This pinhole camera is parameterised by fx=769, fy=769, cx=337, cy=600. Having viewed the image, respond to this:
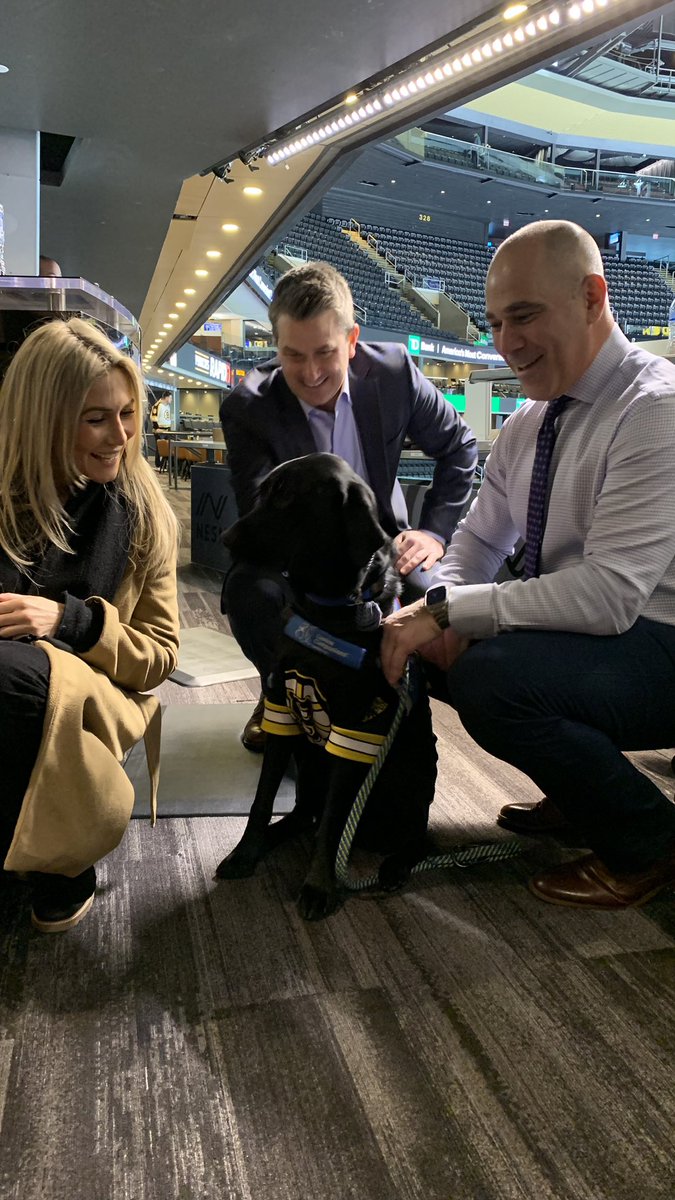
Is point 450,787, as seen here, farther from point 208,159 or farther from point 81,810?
point 208,159

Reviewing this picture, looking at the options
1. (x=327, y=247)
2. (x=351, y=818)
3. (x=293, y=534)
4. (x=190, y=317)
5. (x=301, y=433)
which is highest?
(x=327, y=247)

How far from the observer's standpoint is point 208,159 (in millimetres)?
5004

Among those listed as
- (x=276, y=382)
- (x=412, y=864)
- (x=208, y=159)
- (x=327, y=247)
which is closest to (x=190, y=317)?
(x=208, y=159)

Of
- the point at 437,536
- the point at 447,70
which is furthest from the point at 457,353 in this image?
the point at 437,536

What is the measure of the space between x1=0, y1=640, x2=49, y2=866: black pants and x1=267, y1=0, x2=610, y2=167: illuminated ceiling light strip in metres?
2.93

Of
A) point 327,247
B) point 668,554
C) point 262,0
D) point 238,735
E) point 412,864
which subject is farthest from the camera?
point 327,247

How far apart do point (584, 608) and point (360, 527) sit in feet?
1.46

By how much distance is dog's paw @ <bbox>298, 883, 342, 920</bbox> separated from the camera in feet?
4.75

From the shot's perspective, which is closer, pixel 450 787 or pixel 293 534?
pixel 293 534

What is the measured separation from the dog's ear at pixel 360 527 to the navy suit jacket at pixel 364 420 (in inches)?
21.1

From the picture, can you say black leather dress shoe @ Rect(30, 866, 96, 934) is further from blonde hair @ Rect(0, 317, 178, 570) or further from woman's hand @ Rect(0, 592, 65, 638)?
blonde hair @ Rect(0, 317, 178, 570)

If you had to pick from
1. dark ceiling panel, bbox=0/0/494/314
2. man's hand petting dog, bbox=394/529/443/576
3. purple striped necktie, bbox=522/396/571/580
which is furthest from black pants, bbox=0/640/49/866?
dark ceiling panel, bbox=0/0/494/314

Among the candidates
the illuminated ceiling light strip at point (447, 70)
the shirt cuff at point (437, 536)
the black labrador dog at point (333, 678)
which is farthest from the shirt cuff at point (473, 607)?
the illuminated ceiling light strip at point (447, 70)

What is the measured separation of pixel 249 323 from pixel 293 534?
2247 centimetres
